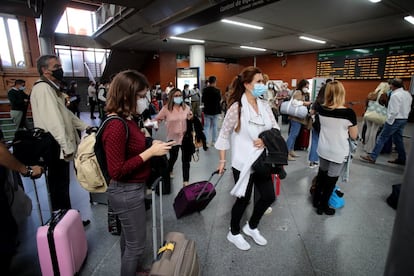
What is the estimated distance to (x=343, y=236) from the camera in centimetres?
231

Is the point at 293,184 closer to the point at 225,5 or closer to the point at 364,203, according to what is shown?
the point at 364,203

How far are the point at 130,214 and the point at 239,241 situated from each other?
3.87ft

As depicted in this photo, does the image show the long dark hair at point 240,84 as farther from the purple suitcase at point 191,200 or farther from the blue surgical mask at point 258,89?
the purple suitcase at point 191,200

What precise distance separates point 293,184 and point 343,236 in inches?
48.1

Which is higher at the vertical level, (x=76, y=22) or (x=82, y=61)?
(x=76, y=22)

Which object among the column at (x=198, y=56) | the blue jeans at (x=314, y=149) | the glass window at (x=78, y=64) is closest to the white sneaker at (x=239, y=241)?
the blue jeans at (x=314, y=149)

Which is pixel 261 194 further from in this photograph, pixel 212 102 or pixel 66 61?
pixel 66 61

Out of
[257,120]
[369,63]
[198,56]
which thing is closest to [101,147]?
[257,120]

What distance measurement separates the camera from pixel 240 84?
1.98 metres

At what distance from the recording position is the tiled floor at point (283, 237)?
1.91 m

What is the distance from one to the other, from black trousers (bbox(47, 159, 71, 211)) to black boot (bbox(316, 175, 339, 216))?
2715 mm

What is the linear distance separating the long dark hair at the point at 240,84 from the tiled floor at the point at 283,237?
1.14 metres

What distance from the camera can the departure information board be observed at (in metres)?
8.28

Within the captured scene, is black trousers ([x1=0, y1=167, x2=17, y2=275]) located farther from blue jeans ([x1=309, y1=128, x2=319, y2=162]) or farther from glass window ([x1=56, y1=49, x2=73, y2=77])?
glass window ([x1=56, y1=49, x2=73, y2=77])
